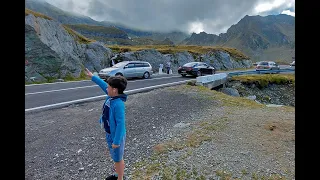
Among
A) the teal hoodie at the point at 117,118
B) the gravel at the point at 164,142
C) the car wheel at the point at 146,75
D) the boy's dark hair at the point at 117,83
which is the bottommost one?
the gravel at the point at 164,142

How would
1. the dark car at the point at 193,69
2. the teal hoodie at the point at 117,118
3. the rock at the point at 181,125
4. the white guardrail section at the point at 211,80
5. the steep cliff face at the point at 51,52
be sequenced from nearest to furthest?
the teal hoodie at the point at 117,118 → the rock at the point at 181,125 → the white guardrail section at the point at 211,80 → the steep cliff face at the point at 51,52 → the dark car at the point at 193,69

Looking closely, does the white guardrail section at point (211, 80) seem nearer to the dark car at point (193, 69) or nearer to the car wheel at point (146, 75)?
the dark car at point (193, 69)

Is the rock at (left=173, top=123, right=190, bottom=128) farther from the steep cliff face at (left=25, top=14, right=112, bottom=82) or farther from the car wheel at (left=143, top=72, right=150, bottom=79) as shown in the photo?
the steep cliff face at (left=25, top=14, right=112, bottom=82)

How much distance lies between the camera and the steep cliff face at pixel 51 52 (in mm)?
21469

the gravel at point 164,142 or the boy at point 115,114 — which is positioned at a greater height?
the boy at point 115,114

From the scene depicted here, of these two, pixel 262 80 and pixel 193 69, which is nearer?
pixel 193 69

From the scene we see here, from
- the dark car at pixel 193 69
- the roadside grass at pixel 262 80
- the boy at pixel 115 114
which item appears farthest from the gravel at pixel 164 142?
the roadside grass at pixel 262 80

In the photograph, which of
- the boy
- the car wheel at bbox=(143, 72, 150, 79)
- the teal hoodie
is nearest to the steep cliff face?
the car wheel at bbox=(143, 72, 150, 79)

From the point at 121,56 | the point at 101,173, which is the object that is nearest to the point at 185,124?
the point at 101,173

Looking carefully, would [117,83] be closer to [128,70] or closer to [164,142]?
[164,142]

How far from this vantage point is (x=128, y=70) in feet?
72.8

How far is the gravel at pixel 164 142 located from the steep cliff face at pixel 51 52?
13066mm

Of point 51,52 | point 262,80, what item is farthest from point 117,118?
point 262,80

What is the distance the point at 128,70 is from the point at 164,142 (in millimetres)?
16238
